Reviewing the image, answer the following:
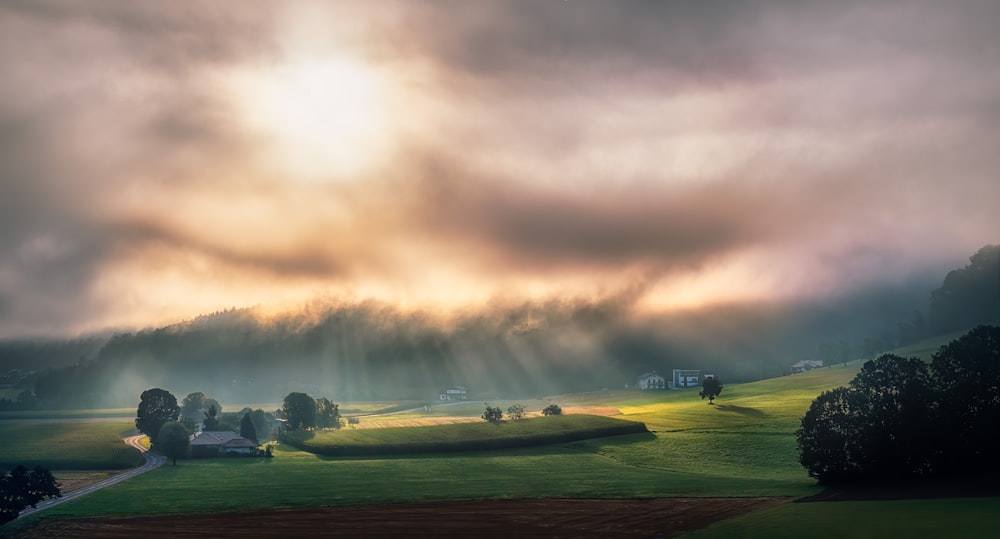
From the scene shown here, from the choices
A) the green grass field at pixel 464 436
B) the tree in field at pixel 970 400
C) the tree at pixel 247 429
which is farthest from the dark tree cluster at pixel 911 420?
the tree at pixel 247 429

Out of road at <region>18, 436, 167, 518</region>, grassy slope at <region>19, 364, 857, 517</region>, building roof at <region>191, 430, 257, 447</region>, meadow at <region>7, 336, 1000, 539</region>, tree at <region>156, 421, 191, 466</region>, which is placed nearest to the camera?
meadow at <region>7, 336, 1000, 539</region>

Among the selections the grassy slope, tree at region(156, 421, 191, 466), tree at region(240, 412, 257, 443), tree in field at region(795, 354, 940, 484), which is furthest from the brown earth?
tree at region(240, 412, 257, 443)

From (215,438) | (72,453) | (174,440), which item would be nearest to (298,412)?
(215,438)

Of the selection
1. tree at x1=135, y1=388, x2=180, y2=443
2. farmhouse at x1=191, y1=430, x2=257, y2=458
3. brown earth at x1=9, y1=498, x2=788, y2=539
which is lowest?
brown earth at x1=9, y1=498, x2=788, y2=539

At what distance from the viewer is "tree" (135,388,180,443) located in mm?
188125

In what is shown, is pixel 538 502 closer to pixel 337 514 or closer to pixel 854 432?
pixel 337 514

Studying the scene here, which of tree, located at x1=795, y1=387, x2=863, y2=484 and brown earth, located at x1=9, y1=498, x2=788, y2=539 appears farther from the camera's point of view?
tree, located at x1=795, y1=387, x2=863, y2=484

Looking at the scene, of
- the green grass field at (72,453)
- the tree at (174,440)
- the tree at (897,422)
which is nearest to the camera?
the tree at (897,422)

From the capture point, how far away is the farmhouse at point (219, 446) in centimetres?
16375

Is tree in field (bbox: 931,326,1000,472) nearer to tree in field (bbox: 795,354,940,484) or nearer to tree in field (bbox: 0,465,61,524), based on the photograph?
tree in field (bbox: 795,354,940,484)

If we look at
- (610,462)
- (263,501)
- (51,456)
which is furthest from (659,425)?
(51,456)

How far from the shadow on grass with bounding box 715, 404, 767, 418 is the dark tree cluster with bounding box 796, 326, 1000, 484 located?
70818 mm

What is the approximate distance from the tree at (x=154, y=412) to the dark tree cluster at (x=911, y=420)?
475ft

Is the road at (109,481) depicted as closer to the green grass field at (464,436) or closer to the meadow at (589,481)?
the meadow at (589,481)
